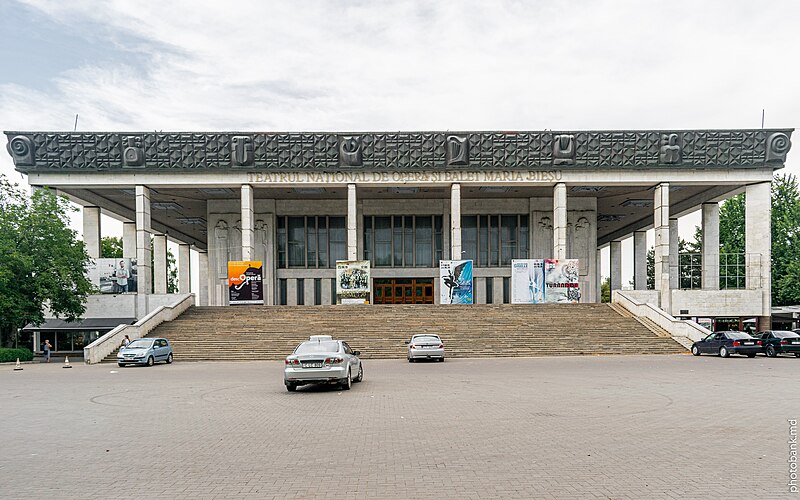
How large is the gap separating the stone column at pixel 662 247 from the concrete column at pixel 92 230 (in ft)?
138

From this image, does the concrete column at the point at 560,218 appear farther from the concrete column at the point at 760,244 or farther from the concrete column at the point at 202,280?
the concrete column at the point at 202,280

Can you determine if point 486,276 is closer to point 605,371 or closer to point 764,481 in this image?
point 605,371

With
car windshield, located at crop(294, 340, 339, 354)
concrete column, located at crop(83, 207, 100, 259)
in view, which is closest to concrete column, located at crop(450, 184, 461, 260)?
concrete column, located at crop(83, 207, 100, 259)

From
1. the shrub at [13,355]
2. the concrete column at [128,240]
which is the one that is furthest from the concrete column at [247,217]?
the shrub at [13,355]

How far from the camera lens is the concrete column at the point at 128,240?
180 ft

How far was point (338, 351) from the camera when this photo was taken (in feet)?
56.6

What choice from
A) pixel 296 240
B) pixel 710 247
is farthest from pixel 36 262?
pixel 710 247

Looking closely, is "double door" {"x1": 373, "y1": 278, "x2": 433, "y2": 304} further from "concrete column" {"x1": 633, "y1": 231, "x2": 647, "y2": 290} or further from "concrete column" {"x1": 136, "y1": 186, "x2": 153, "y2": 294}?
"concrete column" {"x1": 633, "y1": 231, "x2": 647, "y2": 290}

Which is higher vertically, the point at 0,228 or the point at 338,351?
the point at 0,228

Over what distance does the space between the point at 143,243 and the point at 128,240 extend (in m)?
11.8

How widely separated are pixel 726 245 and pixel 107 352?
65.2 meters

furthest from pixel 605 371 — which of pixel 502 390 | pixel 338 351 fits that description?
pixel 338 351

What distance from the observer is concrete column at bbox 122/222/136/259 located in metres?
54.9

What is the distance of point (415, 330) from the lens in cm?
3684
